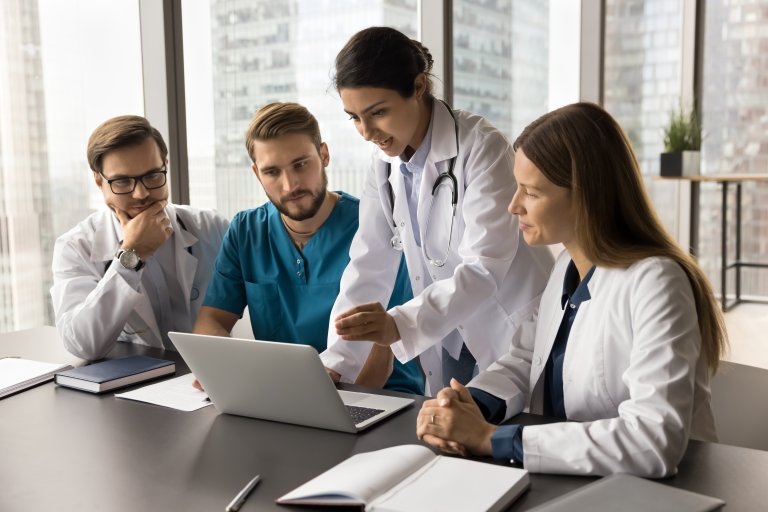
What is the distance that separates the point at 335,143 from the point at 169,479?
2536mm

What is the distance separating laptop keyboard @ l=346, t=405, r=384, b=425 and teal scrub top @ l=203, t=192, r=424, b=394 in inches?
27.1

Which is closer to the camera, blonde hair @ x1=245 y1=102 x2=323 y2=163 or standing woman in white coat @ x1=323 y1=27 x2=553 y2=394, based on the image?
standing woman in white coat @ x1=323 y1=27 x2=553 y2=394

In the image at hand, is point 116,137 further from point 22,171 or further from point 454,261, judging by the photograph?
point 454,261

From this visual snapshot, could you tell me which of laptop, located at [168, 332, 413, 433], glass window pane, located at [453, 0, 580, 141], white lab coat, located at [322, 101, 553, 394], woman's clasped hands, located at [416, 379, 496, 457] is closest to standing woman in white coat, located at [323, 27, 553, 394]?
white lab coat, located at [322, 101, 553, 394]

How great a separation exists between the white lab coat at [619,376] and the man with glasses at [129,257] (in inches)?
40.5

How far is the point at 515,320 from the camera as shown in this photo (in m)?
1.88

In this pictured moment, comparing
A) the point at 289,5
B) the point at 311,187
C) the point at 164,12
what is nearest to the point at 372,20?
the point at 289,5

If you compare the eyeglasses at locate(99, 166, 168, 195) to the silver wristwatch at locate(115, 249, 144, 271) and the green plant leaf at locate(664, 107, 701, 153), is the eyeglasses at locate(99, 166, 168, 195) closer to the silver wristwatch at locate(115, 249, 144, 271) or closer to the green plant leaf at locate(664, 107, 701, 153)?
the silver wristwatch at locate(115, 249, 144, 271)

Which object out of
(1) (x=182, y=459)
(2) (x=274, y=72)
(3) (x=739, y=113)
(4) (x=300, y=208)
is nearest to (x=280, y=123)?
(4) (x=300, y=208)

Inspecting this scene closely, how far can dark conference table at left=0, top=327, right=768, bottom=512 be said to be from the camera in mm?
992

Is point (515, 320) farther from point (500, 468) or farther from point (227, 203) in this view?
point (227, 203)

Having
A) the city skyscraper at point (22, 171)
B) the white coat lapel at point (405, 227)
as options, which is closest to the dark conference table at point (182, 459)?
the white coat lapel at point (405, 227)

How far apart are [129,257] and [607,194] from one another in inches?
50.0

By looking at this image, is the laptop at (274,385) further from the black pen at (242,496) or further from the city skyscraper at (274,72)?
the city skyscraper at (274,72)
